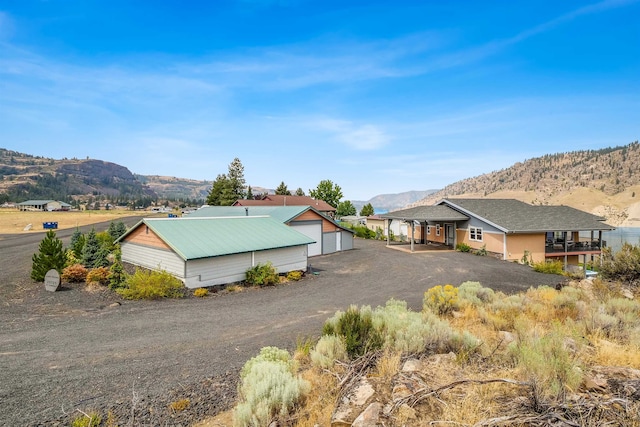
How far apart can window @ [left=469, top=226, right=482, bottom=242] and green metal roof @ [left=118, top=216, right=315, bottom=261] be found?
16942 mm

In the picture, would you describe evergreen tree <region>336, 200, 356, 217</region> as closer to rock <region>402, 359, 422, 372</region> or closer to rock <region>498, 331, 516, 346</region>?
rock <region>498, 331, 516, 346</region>

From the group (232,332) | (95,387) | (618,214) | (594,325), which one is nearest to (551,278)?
(594,325)

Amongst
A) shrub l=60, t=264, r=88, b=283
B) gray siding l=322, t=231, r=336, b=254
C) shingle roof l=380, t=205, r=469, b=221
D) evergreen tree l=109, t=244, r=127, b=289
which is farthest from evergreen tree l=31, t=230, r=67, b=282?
shingle roof l=380, t=205, r=469, b=221

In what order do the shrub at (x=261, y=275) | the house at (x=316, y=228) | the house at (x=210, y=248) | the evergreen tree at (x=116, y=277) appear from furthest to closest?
the house at (x=316, y=228) → the shrub at (x=261, y=275) → the house at (x=210, y=248) → the evergreen tree at (x=116, y=277)

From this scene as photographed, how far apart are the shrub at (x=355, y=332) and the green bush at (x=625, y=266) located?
46.5ft

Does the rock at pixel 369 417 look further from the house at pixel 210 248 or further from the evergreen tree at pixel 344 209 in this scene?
the evergreen tree at pixel 344 209

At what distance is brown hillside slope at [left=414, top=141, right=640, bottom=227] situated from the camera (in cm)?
7812

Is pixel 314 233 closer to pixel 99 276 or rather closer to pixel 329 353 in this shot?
pixel 99 276

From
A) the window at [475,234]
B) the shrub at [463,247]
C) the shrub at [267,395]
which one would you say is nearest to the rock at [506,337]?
the shrub at [267,395]

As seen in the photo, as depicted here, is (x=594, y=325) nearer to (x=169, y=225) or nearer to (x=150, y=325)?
(x=150, y=325)

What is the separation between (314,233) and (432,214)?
37.1ft

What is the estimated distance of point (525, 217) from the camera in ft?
93.4

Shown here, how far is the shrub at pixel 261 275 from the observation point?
54.7 feet

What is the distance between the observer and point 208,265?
1546 centimetres
